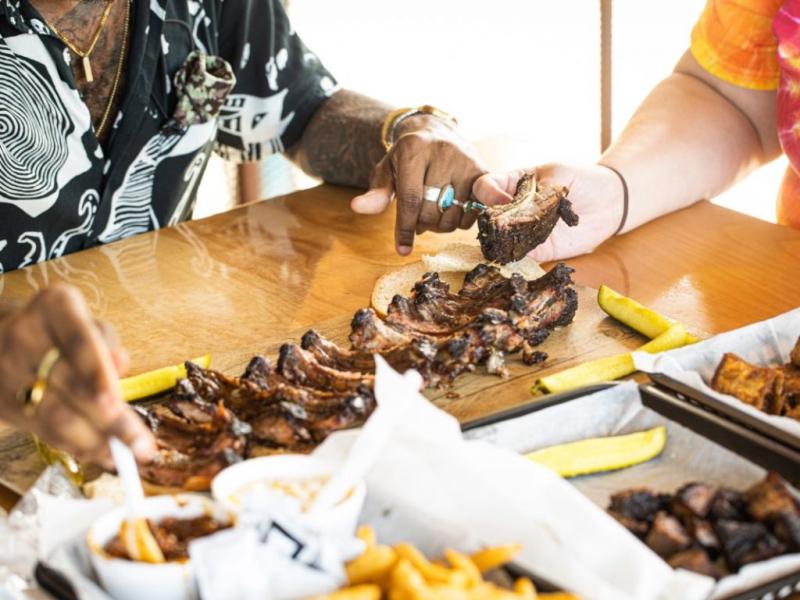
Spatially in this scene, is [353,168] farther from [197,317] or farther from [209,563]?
[209,563]

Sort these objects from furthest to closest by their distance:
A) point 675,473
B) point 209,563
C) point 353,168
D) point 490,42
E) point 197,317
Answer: point 490,42
point 353,168
point 197,317
point 675,473
point 209,563

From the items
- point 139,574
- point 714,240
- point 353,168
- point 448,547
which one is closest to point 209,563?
point 139,574

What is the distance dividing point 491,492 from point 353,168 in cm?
Result: 234

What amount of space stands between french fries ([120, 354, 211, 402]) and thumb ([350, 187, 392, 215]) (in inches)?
41.8

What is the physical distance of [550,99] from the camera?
302 inches

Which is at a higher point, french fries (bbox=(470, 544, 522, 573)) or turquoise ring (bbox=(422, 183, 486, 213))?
french fries (bbox=(470, 544, 522, 573))

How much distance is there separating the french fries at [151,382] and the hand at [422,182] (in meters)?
1.04

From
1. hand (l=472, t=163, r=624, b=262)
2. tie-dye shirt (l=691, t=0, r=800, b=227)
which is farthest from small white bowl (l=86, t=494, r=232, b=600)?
tie-dye shirt (l=691, t=0, r=800, b=227)

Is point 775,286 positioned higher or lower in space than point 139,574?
lower

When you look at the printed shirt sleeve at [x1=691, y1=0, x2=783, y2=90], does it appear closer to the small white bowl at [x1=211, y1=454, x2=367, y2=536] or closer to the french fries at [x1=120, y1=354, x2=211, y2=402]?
the french fries at [x1=120, y1=354, x2=211, y2=402]

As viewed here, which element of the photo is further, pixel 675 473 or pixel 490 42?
pixel 490 42

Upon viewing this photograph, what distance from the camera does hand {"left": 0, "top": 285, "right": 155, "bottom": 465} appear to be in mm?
1689

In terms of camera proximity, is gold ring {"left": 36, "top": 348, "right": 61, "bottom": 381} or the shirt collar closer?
gold ring {"left": 36, "top": 348, "right": 61, "bottom": 381}

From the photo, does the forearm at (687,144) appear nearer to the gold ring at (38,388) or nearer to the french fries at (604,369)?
the french fries at (604,369)
